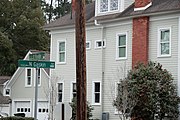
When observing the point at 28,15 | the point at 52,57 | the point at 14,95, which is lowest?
the point at 14,95

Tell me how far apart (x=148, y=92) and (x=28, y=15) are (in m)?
34.6

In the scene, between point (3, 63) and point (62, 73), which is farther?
point (3, 63)

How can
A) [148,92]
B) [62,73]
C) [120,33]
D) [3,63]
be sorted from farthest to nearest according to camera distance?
[3,63]
[62,73]
[120,33]
[148,92]

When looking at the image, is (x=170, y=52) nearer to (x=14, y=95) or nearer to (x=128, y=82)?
(x=128, y=82)

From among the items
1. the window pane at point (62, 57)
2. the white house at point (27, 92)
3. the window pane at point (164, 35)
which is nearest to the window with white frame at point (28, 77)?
the white house at point (27, 92)

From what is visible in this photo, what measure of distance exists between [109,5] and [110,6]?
3.8 inches

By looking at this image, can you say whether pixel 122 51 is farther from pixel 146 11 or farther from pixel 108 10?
pixel 146 11

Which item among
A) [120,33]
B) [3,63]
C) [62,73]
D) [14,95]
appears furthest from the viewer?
[3,63]

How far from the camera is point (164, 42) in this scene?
3319cm

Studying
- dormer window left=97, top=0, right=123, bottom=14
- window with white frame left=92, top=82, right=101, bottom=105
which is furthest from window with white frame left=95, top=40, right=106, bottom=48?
window with white frame left=92, top=82, right=101, bottom=105

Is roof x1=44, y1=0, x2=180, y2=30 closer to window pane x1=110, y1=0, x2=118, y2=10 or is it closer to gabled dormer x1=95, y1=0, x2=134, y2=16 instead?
gabled dormer x1=95, y1=0, x2=134, y2=16

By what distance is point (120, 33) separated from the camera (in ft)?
119

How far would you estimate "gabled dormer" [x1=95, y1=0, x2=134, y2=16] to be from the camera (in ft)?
120

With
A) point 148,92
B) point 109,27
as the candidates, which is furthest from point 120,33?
point 148,92
